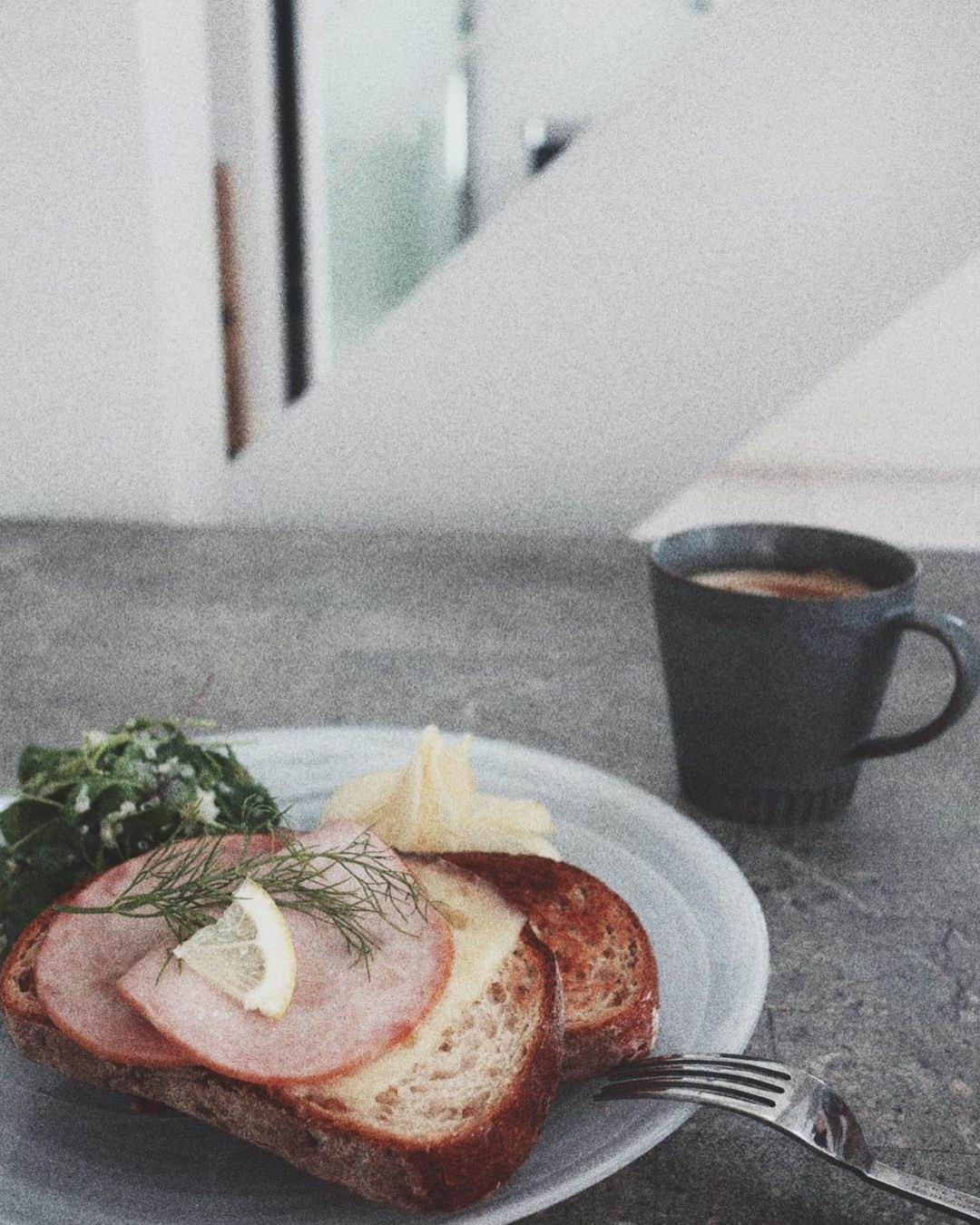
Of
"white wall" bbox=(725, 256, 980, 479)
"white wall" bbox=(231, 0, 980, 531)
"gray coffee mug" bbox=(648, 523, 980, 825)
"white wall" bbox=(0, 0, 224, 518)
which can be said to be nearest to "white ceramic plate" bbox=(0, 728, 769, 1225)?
"gray coffee mug" bbox=(648, 523, 980, 825)

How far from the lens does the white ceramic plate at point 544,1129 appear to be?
54 centimetres

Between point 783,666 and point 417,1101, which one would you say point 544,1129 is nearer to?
point 417,1101

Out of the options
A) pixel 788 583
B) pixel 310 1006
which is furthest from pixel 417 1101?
pixel 788 583

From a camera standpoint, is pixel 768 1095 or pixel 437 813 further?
pixel 437 813

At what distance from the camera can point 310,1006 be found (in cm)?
58

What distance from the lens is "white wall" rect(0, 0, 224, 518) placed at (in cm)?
221

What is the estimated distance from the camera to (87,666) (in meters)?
1.46

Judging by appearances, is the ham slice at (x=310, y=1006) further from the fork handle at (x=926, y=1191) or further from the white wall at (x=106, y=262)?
the white wall at (x=106, y=262)

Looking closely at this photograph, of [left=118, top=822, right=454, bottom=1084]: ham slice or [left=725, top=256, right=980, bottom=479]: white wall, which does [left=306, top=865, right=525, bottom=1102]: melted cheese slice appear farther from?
[left=725, top=256, right=980, bottom=479]: white wall

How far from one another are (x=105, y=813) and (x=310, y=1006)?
1.02 ft

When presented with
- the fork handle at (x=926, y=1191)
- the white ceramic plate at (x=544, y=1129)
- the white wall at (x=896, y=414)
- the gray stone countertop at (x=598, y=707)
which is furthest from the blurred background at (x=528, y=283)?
the white wall at (x=896, y=414)

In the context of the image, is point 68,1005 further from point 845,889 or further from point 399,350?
point 399,350

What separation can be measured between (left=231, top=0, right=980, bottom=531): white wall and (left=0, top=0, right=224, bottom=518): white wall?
0.24 meters

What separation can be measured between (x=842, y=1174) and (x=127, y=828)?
50 cm
